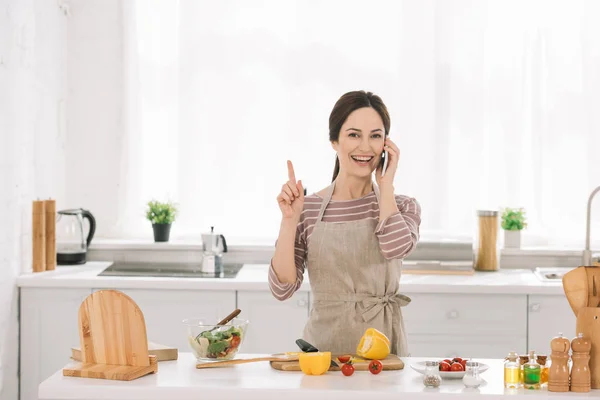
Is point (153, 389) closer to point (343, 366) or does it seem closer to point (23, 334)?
point (343, 366)

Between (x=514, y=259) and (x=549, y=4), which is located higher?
(x=549, y=4)

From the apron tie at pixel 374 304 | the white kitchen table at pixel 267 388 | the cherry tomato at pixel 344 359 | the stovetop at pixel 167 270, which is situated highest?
the apron tie at pixel 374 304

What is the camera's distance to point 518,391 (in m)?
2.24

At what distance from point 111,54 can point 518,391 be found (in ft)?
10.6

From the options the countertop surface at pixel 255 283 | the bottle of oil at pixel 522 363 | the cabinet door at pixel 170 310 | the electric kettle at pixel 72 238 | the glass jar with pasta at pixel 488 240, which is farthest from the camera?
the electric kettle at pixel 72 238

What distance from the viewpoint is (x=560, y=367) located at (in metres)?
2.21

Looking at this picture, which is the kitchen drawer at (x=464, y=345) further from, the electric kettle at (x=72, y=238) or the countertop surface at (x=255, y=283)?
the electric kettle at (x=72, y=238)

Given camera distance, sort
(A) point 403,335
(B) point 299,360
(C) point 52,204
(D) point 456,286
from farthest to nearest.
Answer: (C) point 52,204, (D) point 456,286, (A) point 403,335, (B) point 299,360

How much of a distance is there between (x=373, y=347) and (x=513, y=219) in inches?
88.7

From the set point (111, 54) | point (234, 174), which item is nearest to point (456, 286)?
point (234, 174)

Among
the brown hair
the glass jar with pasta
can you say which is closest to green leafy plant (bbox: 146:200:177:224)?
the glass jar with pasta

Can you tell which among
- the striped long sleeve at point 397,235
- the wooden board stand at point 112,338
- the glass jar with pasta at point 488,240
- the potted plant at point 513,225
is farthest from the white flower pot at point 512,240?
the wooden board stand at point 112,338

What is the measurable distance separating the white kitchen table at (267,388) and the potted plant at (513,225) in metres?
2.23

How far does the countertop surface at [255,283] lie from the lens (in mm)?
3918
